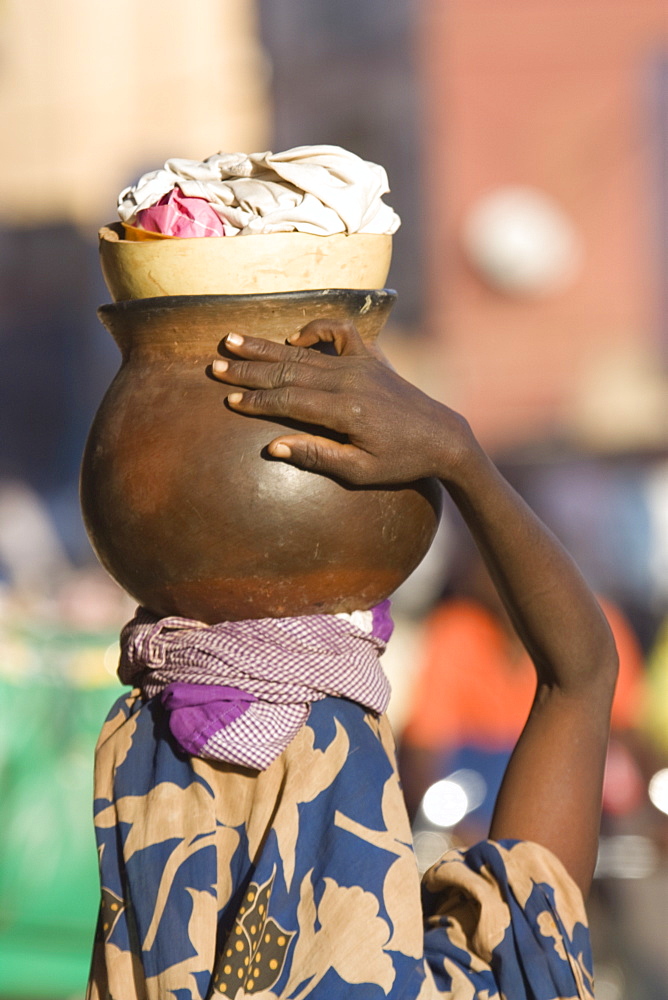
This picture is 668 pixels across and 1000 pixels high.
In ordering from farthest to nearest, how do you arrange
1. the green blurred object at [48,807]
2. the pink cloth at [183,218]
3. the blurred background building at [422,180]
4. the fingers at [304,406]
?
the blurred background building at [422,180], the green blurred object at [48,807], the pink cloth at [183,218], the fingers at [304,406]

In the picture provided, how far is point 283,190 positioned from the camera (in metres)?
1.47

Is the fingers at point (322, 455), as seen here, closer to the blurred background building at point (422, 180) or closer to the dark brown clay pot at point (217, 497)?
the dark brown clay pot at point (217, 497)

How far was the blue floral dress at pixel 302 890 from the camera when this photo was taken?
4.55 ft

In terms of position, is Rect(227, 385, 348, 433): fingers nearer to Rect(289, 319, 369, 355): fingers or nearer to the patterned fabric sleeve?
Rect(289, 319, 369, 355): fingers

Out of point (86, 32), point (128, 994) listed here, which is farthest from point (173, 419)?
point (86, 32)

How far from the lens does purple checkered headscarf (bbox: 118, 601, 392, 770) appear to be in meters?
1.43

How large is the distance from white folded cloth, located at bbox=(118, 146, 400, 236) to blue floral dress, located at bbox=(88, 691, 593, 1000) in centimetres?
60

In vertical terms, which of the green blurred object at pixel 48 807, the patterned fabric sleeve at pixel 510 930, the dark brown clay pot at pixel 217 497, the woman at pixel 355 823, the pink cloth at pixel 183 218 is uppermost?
the pink cloth at pixel 183 218

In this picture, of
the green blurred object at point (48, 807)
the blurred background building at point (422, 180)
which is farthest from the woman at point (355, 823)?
the blurred background building at point (422, 180)

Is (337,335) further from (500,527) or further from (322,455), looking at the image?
(500,527)

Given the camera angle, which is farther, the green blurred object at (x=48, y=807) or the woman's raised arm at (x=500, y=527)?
the green blurred object at (x=48, y=807)

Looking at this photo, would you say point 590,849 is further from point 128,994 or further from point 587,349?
point 587,349

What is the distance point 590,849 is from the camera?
5.28 ft

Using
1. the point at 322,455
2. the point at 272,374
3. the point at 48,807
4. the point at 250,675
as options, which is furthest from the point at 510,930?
the point at 48,807
